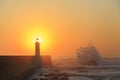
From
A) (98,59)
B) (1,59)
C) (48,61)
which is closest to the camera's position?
(1,59)

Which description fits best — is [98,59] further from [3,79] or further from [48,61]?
[3,79]

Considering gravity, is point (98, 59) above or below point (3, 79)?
above

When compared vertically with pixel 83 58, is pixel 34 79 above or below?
below

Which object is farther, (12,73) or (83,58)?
(83,58)

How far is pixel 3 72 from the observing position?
6168 mm

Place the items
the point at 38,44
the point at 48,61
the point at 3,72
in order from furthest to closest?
the point at 48,61 → the point at 38,44 → the point at 3,72

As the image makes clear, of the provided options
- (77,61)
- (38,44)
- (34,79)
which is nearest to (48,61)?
(38,44)

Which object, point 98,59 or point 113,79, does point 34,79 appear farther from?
point 98,59

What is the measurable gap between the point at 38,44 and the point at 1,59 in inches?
462

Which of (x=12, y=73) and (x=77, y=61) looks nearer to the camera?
(x=12, y=73)

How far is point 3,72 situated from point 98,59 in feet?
85.0

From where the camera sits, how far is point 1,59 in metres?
6.59

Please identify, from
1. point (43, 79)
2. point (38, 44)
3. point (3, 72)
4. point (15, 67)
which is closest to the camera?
point (3, 72)

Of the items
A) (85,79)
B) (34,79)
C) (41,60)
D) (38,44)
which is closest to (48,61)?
(41,60)
